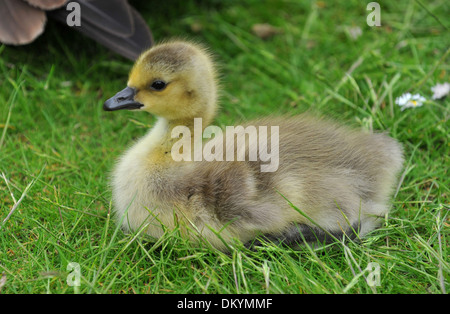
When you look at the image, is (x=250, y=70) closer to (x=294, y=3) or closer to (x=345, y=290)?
(x=294, y=3)

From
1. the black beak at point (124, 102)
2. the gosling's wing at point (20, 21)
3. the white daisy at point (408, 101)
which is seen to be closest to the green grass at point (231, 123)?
the white daisy at point (408, 101)

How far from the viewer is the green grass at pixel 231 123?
5.56 ft

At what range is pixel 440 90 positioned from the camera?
251 centimetres

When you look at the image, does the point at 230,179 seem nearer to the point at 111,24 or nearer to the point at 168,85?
the point at 168,85

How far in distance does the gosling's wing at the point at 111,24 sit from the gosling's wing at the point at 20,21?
73mm

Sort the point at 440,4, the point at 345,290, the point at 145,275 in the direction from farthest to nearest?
the point at 440,4, the point at 145,275, the point at 345,290

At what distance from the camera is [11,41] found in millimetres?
2430

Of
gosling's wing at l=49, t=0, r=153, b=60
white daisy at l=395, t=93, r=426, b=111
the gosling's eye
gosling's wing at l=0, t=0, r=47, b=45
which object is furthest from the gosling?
gosling's wing at l=0, t=0, r=47, b=45

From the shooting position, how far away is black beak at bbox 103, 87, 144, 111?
1.84 meters

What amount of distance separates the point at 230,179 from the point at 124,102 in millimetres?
428

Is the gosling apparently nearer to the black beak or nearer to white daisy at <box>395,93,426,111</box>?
the black beak

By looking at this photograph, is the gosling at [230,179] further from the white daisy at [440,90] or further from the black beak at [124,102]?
the white daisy at [440,90]

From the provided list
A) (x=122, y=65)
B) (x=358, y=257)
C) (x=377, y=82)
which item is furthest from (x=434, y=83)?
(x=122, y=65)

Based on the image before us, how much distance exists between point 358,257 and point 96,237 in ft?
2.73
